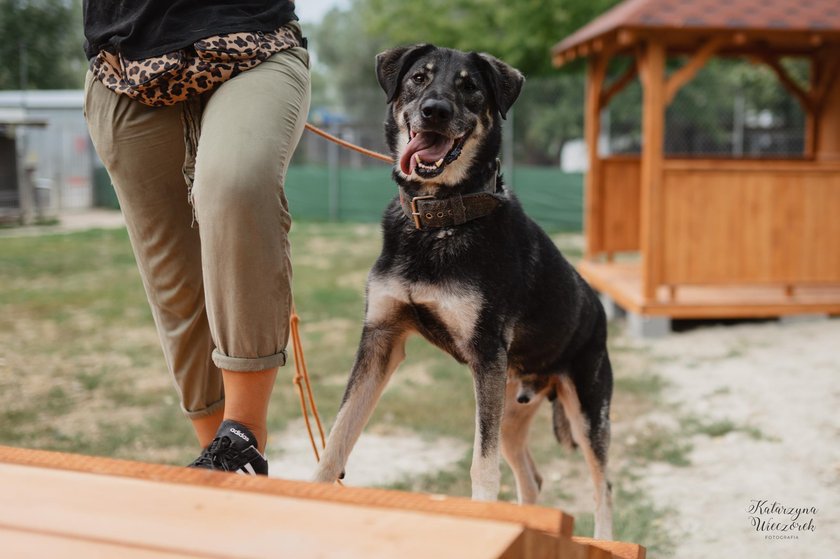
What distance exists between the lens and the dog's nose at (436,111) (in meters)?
2.74

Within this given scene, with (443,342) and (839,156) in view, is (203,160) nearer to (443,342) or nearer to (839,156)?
(443,342)

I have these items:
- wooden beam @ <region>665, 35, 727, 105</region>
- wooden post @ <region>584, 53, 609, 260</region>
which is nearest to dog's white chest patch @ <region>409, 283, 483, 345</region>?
wooden beam @ <region>665, 35, 727, 105</region>

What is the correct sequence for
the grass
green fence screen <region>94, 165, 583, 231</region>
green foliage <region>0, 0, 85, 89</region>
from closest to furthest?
the grass, green fence screen <region>94, 165, 583, 231</region>, green foliage <region>0, 0, 85, 89</region>

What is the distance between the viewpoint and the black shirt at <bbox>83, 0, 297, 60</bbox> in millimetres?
2500

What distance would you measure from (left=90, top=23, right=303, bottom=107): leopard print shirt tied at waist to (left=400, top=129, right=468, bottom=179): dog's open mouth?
0.53 m

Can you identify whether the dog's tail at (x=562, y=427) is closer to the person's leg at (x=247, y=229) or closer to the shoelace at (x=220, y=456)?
the person's leg at (x=247, y=229)

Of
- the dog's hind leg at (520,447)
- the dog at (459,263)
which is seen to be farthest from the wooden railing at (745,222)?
the dog at (459,263)

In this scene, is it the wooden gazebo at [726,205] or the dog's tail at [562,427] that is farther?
the wooden gazebo at [726,205]

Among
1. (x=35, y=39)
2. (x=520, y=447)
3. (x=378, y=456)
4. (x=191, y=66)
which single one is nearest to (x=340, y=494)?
(x=191, y=66)

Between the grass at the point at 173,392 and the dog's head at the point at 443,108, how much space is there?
7.41 ft

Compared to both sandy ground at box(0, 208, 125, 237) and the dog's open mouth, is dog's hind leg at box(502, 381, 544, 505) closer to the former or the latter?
the dog's open mouth

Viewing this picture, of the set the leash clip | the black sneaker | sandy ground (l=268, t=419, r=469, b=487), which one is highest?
→ the leash clip

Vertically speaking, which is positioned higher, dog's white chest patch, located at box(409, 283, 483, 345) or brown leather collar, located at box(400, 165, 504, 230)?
brown leather collar, located at box(400, 165, 504, 230)

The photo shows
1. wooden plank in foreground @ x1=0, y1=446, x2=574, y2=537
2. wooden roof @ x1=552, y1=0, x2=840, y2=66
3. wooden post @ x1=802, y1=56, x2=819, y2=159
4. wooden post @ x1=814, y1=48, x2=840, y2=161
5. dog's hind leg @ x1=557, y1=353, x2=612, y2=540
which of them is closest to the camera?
wooden plank in foreground @ x1=0, y1=446, x2=574, y2=537
